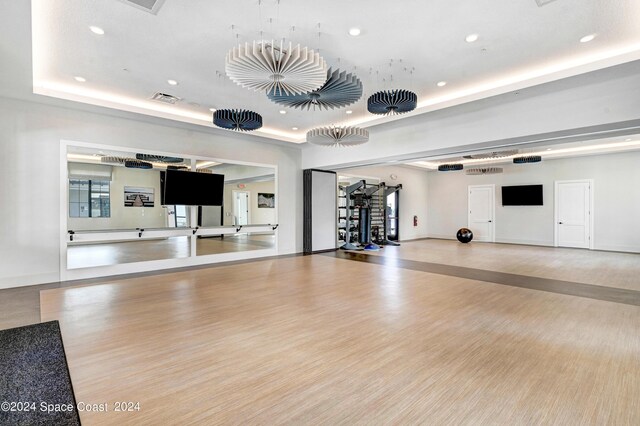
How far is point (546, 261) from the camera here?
335 inches

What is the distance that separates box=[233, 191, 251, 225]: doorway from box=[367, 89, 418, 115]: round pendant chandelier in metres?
5.45

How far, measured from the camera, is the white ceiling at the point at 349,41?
370cm

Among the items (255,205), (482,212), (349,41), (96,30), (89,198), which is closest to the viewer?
(96,30)

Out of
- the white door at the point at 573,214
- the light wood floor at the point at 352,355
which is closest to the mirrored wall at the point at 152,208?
the light wood floor at the point at 352,355

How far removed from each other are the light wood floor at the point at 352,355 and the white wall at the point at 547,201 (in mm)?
8085

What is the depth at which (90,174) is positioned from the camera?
692 cm

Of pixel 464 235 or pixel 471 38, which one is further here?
pixel 464 235

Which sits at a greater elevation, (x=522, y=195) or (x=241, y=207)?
(x=522, y=195)

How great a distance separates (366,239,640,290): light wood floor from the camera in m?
6.61

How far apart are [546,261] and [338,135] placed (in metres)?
6.84

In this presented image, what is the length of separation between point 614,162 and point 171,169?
14.1m

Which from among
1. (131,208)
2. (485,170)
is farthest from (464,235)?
(131,208)

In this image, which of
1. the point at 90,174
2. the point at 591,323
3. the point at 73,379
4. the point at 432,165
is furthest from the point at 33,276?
the point at 432,165

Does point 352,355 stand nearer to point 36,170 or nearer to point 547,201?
point 36,170
